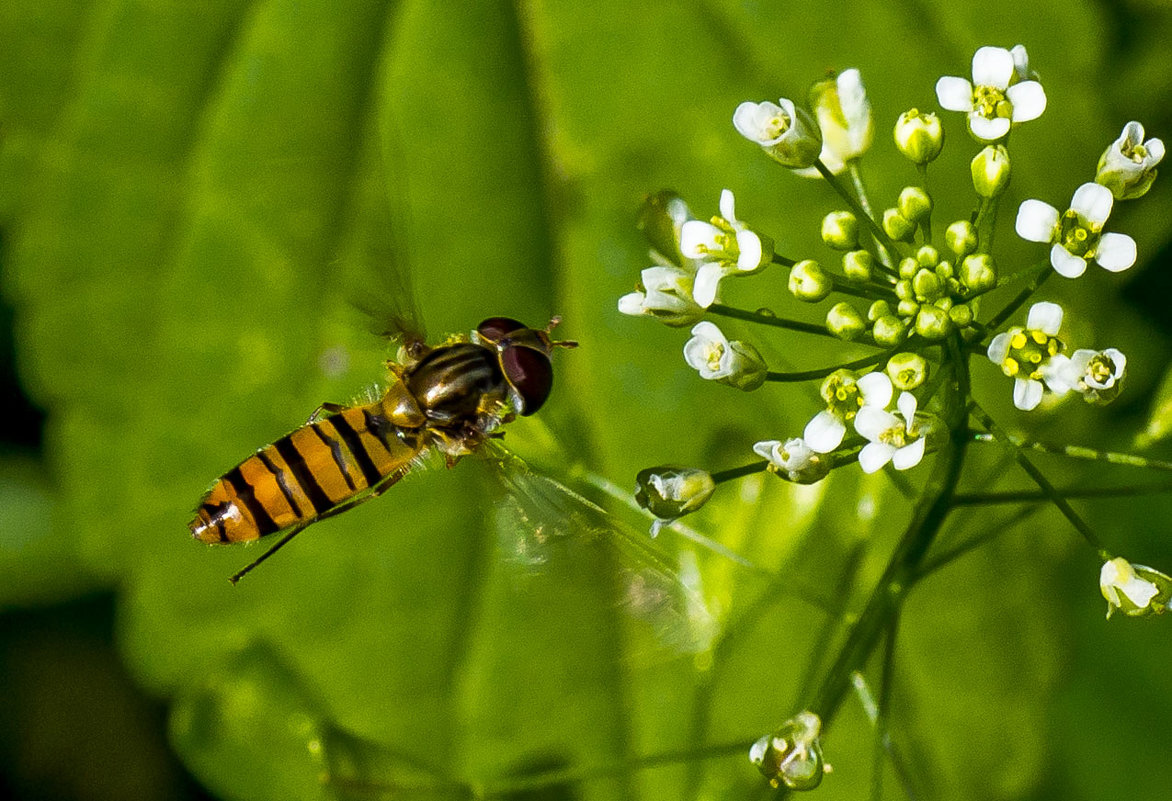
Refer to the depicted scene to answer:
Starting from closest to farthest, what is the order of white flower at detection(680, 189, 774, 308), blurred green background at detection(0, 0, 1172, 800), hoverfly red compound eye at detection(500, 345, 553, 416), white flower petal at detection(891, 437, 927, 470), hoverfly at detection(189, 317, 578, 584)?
1. white flower petal at detection(891, 437, 927, 470)
2. white flower at detection(680, 189, 774, 308)
3. hoverfly at detection(189, 317, 578, 584)
4. hoverfly red compound eye at detection(500, 345, 553, 416)
5. blurred green background at detection(0, 0, 1172, 800)

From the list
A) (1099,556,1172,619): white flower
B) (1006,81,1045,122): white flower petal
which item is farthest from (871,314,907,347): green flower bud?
(1099,556,1172,619): white flower

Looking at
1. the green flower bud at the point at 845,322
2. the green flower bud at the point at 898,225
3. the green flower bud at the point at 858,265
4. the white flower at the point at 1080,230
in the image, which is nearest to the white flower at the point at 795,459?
the green flower bud at the point at 845,322

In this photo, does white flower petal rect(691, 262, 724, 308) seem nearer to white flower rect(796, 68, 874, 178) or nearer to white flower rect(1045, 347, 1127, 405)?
white flower rect(796, 68, 874, 178)

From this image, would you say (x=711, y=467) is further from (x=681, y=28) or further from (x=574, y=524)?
(x=681, y=28)

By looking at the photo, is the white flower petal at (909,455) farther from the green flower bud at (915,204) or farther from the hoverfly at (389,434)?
the hoverfly at (389,434)

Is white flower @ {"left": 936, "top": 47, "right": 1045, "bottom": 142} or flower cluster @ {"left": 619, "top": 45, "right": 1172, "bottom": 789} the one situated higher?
white flower @ {"left": 936, "top": 47, "right": 1045, "bottom": 142}

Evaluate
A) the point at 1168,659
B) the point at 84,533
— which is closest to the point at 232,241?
the point at 84,533
